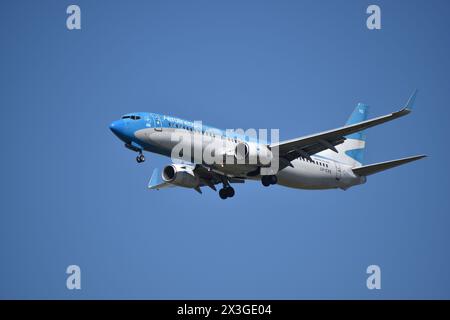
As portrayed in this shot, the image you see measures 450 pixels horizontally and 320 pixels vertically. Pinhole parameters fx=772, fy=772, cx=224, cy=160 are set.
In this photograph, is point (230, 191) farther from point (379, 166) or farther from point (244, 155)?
point (379, 166)

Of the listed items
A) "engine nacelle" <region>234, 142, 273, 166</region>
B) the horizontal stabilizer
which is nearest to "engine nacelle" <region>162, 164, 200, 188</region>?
"engine nacelle" <region>234, 142, 273, 166</region>

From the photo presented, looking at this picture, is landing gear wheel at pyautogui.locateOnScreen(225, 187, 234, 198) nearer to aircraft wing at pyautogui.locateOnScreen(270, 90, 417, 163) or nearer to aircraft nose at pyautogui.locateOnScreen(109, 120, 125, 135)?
aircraft wing at pyautogui.locateOnScreen(270, 90, 417, 163)

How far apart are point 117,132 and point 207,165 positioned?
5.67 meters

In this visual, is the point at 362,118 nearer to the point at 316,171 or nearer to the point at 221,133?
the point at 316,171

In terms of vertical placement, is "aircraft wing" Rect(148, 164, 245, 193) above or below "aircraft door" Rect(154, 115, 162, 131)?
below

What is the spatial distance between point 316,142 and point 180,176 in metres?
9.16

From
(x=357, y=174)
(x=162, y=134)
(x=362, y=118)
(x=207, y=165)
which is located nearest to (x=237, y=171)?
(x=207, y=165)

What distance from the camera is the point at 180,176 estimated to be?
4875cm

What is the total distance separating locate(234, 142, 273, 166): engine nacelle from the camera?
45.0 metres

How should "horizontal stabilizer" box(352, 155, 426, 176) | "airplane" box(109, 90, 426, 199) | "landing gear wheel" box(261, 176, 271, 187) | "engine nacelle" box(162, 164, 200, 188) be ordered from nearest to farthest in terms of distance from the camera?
"airplane" box(109, 90, 426, 199) < "horizontal stabilizer" box(352, 155, 426, 176) < "landing gear wheel" box(261, 176, 271, 187) < "engine nacelle" box(162, 164, 200, 188)

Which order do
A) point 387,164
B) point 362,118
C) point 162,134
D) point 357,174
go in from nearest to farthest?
point 162,134 → point 387,164 → point 357,174 → point 362,118

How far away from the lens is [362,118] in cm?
5888

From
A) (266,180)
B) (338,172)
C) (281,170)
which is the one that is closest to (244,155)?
(266,180)

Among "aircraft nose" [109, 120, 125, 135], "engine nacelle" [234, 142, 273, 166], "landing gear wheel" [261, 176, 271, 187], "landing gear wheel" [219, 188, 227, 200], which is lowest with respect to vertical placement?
"landing gear wheel" [219, 188, 227, 200]
